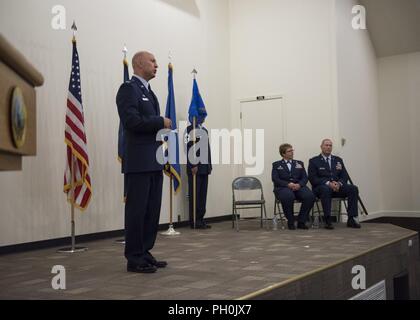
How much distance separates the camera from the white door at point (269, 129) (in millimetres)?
7449

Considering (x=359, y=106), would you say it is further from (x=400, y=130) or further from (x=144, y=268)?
(x=144, y=268)

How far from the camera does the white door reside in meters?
7.45

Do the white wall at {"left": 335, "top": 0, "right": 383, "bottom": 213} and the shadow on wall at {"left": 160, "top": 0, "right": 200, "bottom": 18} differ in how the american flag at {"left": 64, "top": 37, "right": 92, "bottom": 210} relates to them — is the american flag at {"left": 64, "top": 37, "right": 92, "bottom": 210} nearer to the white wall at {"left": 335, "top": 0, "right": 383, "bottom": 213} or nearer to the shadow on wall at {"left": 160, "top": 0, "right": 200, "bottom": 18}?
the shadow on wall at {"left": 160, "top": 0, "right": 200, "bottom": 18}

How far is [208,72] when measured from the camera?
7391mm

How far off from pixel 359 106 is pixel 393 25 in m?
1.61

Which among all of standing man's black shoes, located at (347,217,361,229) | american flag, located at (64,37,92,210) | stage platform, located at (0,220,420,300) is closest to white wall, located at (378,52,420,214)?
standing man's black shoes, located at (347,217,361,229)

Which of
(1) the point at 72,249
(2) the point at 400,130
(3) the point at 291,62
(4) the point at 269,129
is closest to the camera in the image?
(1) the point at 72,249

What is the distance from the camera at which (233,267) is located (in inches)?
132

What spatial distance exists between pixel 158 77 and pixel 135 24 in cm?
76

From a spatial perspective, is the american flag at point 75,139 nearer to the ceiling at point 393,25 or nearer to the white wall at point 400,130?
the ceiling at point 393,25

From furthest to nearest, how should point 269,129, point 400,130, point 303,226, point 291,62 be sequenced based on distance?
point 400,130
point 269,129
point 291,62
point 303,226

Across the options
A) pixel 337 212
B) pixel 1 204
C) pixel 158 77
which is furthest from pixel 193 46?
pixel 1 204

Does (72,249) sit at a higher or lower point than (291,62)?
lower

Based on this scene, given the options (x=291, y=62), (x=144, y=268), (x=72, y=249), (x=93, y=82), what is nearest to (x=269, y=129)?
(x=291, y=62)
